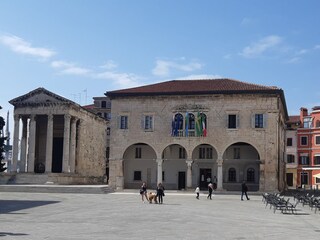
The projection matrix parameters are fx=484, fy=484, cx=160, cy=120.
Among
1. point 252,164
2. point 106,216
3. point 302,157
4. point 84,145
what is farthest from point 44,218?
point 302,157

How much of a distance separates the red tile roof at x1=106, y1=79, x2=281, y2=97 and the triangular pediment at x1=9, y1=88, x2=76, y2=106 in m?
6.49

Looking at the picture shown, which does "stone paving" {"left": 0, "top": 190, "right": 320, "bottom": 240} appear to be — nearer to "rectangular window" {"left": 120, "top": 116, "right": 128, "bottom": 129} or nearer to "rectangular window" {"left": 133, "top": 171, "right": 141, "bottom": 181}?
"rectangular window" {"left": 120, "top": 116, "right": 128, "bottom": 129}

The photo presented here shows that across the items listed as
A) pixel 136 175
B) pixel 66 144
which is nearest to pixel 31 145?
pixel 66 144

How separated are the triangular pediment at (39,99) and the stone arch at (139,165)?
868cm

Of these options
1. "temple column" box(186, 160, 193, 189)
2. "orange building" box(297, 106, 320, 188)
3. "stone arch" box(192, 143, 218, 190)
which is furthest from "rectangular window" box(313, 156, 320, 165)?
"temple column" box(186, 160, 193, 189)

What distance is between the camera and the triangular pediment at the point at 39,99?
5169cm

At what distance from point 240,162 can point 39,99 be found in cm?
2238

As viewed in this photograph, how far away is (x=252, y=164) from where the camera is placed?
48688 mm

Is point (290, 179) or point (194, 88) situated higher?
point (194, 88)

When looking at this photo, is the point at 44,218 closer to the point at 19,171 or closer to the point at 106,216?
the point at 106,216

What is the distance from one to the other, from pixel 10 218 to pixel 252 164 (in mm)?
33135

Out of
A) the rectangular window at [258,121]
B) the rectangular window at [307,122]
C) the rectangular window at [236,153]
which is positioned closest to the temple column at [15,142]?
the rectangular window at [236,153]

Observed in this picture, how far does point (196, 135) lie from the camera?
4638 centimetres

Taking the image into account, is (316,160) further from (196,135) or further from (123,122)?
(123,122)
